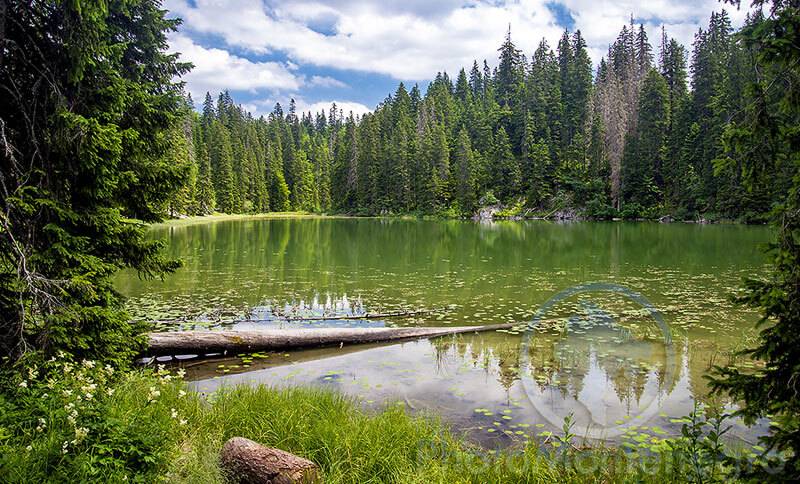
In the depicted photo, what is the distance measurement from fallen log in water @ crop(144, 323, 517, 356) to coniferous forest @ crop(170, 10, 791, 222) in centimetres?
4040

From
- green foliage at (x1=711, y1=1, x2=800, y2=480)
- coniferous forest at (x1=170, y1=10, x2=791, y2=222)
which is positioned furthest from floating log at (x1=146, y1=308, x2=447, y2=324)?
coniferous forest at (x1=170, y1=10, x2=791, y2=222)

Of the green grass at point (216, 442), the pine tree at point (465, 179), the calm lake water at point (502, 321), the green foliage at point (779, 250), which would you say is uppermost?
the pine tree at point (465, 179)

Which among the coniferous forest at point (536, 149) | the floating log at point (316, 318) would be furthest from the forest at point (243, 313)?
the coniferous forest at point (536, 149)

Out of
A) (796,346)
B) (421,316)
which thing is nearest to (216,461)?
(796,346)

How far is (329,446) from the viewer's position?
16.2ft

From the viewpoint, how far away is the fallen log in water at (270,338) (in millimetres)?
9305

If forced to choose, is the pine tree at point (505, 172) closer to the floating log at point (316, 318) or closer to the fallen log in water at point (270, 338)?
the floating log at point (316, 318)

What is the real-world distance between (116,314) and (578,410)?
675 centimetres

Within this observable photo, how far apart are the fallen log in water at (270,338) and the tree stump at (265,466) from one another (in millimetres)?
5355

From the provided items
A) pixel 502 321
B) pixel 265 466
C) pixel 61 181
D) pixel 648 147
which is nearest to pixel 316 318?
pixel 502 321

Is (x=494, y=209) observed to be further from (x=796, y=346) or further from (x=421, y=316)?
(x=796, y=346)

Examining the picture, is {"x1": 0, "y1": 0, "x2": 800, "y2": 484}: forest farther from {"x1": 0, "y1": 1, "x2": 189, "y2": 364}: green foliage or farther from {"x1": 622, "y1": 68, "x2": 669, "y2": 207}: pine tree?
{"x1": 622, "y1": 68, "x2": 669, "y2": 207}: pine tree

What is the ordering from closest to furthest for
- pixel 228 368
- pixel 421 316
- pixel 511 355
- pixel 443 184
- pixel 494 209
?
pixel 228 368 → pixel 511 355 → pixel 421 316 → pixel 494 209 → pixel 443 184

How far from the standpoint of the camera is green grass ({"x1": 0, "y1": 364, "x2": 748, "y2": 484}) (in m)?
3.97
